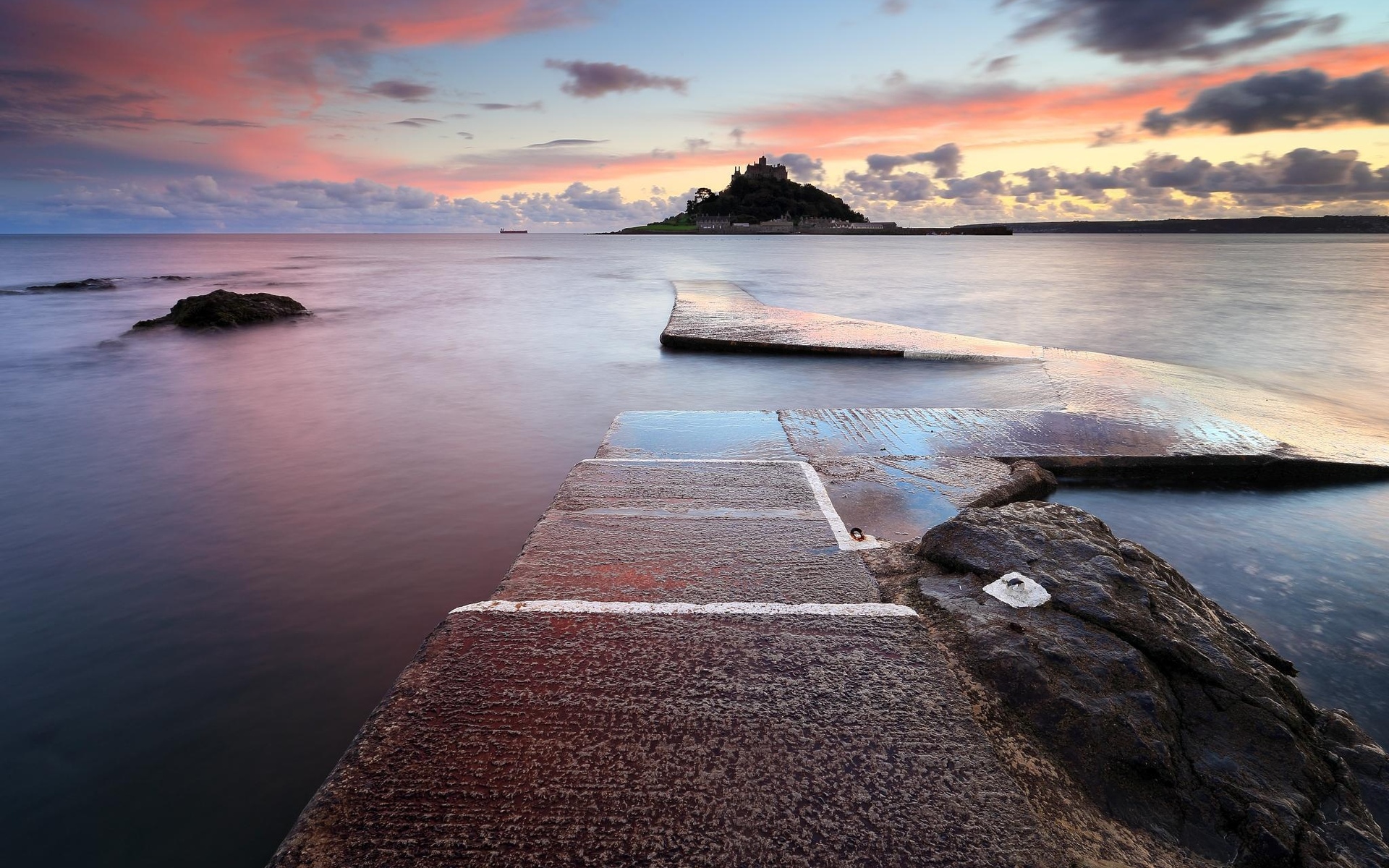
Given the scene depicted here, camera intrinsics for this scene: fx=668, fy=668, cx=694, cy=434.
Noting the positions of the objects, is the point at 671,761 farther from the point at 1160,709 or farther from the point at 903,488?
the point at 903,488

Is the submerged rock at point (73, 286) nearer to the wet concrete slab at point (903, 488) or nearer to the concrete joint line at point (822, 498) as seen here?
the concrete joint line at point (822, 498)

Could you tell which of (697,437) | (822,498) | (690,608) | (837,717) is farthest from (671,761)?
(697,437)

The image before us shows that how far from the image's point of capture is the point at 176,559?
3.64 meters

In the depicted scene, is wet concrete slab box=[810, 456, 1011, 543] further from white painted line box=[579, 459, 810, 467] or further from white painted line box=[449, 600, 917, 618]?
white painted line box=[449, 600, 917, 618]

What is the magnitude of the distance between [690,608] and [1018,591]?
101 centimetres

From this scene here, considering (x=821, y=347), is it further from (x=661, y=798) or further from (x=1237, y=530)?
(x=661, y=798)

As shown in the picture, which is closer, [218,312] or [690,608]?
[690,608]

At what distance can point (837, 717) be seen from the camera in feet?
4.95

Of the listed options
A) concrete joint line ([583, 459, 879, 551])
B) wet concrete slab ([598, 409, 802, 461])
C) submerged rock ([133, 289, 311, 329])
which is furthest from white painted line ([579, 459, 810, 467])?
submerged rock ([133, 289, 311, 329])

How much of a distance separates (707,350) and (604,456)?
215 inches

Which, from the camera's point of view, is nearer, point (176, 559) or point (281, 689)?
point (281, 689)

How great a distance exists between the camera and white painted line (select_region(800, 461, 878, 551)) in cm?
247

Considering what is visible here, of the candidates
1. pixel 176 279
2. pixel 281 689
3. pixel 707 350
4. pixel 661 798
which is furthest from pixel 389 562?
pixel 176 279

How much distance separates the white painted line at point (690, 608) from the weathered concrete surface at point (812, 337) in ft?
21.8
